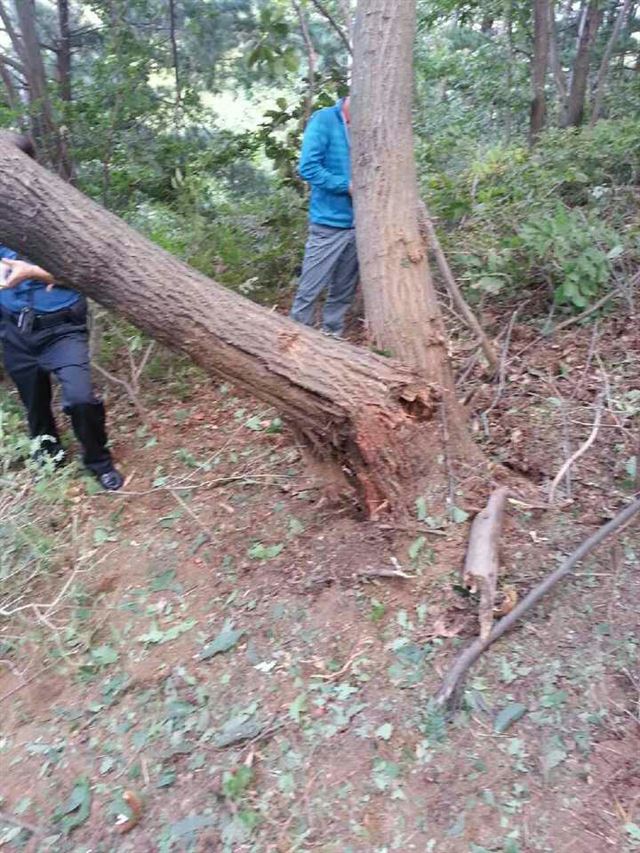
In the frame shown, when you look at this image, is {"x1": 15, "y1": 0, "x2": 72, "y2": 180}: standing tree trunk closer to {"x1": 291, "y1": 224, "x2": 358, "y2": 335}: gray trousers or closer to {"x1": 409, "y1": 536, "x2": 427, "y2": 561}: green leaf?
{"x1": 291, "y1": 224, "x2": 358, "y2": 335}: gray trousers

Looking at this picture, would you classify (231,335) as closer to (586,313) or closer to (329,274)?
(329,274)

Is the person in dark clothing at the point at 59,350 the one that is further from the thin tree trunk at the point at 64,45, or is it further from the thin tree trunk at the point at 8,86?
the thin tree trunk at the point at 64,45

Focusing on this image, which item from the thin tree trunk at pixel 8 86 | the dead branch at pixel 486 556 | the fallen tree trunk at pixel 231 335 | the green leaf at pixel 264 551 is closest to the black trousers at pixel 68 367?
the fallen tree trunk at pixel 231 335

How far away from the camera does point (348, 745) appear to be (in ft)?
8.86

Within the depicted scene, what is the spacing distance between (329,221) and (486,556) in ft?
7.88

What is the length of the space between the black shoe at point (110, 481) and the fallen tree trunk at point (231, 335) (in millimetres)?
1220

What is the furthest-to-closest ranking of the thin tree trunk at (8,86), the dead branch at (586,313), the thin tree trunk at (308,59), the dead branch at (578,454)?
the thin tree trunk at (8,86), the thin tree trunk at (308,59), the dead branch at (586,313), the dead branch at (578,454)

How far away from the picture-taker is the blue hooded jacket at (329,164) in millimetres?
4367

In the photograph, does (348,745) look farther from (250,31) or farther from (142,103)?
(250,31)

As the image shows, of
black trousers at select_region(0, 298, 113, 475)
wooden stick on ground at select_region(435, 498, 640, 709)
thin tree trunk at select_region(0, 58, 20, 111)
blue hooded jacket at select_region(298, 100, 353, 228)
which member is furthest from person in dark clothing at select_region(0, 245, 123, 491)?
thin tree trunk at select_region(0, 58, 20, 111)

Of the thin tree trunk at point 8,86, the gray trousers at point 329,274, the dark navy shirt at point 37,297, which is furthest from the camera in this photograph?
the thin tree trunk at point 8,86

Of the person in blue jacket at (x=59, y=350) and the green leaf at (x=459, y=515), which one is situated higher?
the person in blue jacket at (x=59, y=350)

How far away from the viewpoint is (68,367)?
13.1 ft

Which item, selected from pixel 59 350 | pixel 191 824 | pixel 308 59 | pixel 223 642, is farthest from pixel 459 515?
pixel 308 59
